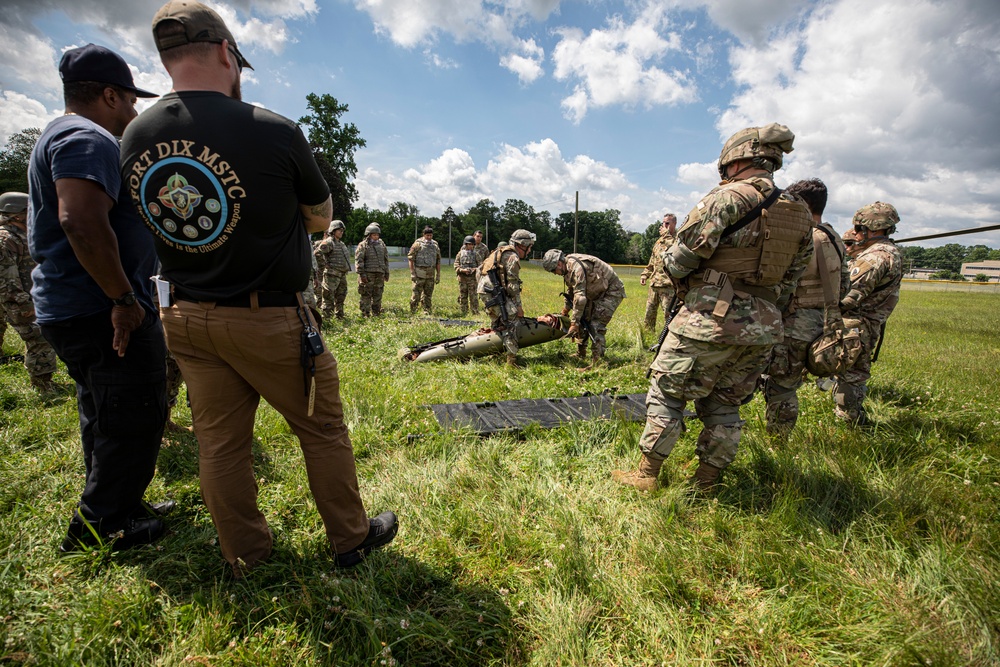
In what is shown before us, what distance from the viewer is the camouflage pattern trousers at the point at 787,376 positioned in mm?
3578

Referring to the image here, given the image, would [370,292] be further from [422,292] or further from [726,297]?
[726,297]

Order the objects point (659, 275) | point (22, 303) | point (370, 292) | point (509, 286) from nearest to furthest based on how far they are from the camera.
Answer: point (22, 303) → point (509, 286) → point (659, 275) → point (370, 292)

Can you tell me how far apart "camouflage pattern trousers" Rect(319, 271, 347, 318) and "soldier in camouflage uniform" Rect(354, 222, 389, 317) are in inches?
17.0

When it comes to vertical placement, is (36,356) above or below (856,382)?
above

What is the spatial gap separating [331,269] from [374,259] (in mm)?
974

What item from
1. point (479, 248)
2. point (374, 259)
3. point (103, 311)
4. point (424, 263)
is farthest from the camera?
point (479, 248)

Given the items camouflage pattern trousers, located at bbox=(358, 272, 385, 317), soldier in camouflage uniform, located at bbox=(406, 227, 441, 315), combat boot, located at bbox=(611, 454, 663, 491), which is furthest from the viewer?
soldier in camouflage uniform, located at bbox=(406, 227, 441, 315)

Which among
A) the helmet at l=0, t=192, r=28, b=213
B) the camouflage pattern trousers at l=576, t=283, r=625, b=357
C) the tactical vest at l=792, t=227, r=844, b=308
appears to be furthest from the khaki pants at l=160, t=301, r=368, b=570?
the helmet at l=0, t=192, r=28, b=213

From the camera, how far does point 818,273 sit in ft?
11.8

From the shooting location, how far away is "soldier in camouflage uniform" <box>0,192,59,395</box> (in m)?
4.58

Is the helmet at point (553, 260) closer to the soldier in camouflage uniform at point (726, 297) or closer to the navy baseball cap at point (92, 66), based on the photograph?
the soldier in camouflage uniform at point (726, 297)

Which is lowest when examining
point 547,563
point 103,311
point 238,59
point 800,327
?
point 547,563

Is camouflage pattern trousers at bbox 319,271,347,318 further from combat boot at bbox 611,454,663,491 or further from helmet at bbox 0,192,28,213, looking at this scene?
combat boot at bbox 611,454,663,491

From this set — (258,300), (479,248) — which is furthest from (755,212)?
(479,248)
